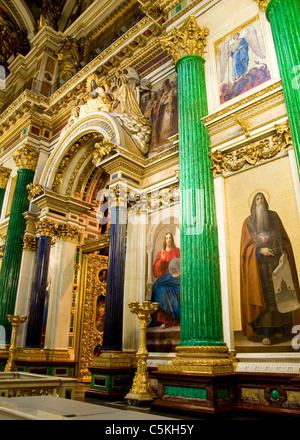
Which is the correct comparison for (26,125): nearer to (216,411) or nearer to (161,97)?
(161,97)

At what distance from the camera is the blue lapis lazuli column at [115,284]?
23.1ft

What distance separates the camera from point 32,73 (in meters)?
14.3

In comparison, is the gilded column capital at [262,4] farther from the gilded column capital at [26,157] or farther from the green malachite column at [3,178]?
the green malachite column at [3,178]

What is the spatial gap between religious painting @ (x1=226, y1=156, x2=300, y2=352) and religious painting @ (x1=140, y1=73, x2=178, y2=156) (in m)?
2.79

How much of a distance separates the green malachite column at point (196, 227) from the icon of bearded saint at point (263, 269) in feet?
1.49

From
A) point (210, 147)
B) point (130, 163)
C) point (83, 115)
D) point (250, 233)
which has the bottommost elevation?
point (250, 233)

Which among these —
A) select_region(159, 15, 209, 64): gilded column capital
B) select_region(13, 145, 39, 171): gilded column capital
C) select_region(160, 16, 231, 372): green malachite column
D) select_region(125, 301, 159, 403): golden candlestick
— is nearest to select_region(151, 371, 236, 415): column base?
select_region(160, 16, 231, 372): green malachite column

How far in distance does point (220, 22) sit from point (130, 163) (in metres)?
3.46

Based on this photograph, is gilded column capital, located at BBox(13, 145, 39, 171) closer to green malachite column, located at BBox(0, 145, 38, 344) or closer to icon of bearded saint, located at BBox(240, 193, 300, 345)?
green malachite column, located at BBox(0, 145, 38, 344)

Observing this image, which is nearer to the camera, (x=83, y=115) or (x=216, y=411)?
(x=216, y=411)

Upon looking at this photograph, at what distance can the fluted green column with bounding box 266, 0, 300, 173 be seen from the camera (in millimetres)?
4957

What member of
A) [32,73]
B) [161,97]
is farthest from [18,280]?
[32,73]

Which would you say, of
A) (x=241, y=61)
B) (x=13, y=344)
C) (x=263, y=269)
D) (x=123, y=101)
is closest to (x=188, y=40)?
(x=241, y=61)

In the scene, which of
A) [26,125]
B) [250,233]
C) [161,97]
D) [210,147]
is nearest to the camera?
[250,233]
